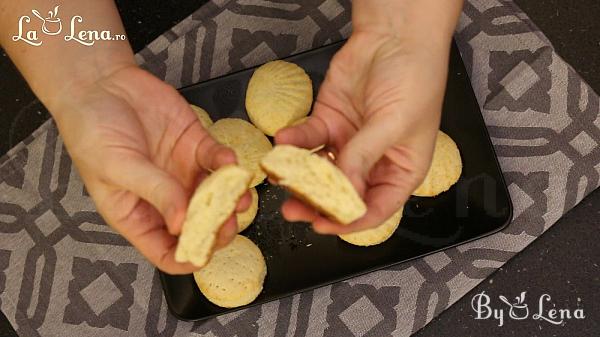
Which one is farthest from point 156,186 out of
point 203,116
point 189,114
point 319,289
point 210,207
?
point 319,289

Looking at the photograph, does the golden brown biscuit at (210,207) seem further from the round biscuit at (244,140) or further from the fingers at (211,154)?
the round biscuit at (244,140)

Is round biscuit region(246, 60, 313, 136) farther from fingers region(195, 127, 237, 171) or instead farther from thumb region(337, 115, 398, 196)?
thumb region(337, 115, 398, 196)

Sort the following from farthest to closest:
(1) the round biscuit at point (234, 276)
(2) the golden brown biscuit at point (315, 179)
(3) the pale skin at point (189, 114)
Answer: (1) the round biscuit at point (234, 276) < (3) the pale skin at point (189, 114) < (2) the golden brown biscuit at point (315, 179)

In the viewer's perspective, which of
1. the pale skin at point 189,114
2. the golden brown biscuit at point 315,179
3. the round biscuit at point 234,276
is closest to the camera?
the golden brown biscuit at point 315,179

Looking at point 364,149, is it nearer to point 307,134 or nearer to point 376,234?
point 307,134

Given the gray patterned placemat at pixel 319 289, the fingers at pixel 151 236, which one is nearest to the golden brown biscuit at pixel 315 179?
the fingers at pixel 151 236

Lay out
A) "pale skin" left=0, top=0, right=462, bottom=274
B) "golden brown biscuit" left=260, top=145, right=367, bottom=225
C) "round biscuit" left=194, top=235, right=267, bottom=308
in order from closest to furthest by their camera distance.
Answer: "golden brown biscuit" left=260, top=145, right=367, bottom=225 → "pale skin" left=0, top=0, right=462, bottom=274 → "round biscuit" left=194, top=235, right=267, bottom=308

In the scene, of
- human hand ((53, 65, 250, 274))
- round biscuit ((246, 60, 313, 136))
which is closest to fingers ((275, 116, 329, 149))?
human hand ((53, 65, 250, 274))
